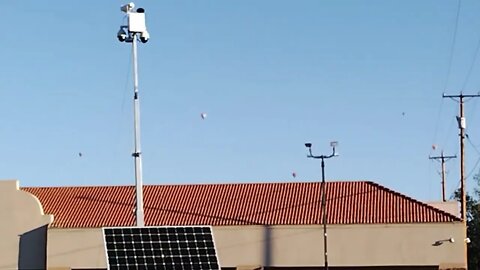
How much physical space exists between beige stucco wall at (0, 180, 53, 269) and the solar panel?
2538 cm

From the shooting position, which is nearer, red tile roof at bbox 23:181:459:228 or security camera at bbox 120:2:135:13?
security camera at bbox 120:2:135:13

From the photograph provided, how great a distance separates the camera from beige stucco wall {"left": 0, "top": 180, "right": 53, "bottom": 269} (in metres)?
59.8

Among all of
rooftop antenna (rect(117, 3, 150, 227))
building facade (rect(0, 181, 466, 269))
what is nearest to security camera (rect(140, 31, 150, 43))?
rooftop antenna (rect(117, 3, 150, 227))

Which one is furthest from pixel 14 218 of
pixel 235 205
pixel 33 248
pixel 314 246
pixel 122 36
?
pixel 122 36

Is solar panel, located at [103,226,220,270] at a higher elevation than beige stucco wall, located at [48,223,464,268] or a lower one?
higher

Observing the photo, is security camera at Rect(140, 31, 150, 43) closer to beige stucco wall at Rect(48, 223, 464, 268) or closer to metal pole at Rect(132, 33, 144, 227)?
metal pole at Rect(132, 33, 144, 227)

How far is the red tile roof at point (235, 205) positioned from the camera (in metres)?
59.5

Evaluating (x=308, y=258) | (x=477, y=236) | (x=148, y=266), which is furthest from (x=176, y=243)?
(x=477, y=236)

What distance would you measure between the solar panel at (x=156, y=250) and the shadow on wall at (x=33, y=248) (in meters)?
25.3

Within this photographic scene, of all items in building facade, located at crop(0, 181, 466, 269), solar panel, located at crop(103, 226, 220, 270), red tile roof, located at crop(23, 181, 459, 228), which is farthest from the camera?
red tile roof, located at crop(23, 181, 459, 228)

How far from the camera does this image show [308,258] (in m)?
58.2

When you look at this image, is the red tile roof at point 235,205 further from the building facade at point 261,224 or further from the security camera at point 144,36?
the security camera at point 144,36

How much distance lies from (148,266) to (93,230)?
25.3 meters

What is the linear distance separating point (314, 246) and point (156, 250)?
79.5 ft
